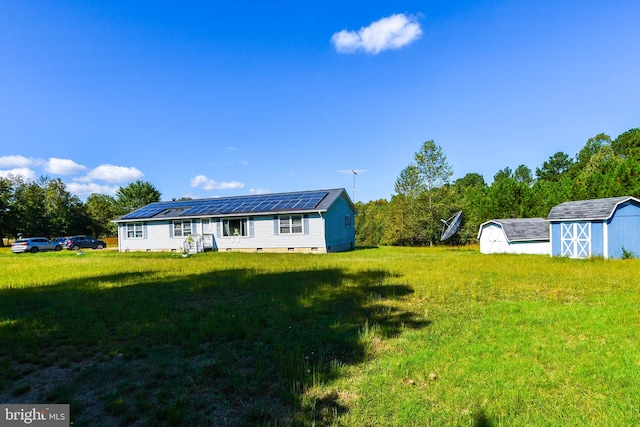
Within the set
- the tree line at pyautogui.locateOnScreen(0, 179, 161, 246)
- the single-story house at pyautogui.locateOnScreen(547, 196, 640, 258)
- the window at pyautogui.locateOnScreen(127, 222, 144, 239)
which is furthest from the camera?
the tree line at pyautogui.locateOnScreen(0, 179, 161, 246)

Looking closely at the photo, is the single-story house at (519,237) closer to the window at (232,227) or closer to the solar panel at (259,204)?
the solar panel at (259,204)

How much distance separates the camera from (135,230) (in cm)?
2753

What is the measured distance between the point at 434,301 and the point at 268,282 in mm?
5098

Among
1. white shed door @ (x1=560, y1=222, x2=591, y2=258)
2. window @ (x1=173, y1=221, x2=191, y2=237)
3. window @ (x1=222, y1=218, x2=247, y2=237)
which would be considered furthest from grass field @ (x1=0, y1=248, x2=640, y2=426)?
window @ (x1=173, y1=221, x2=191, y2=237)

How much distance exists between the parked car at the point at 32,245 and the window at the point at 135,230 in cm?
1125

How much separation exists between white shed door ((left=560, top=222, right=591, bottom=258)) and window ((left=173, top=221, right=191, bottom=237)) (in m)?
25.5

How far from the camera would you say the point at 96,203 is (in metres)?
62.3

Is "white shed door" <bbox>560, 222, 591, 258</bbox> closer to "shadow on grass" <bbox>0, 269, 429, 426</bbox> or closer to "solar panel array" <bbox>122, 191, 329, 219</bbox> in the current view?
"shadow on grass" <bbox>0, 269, 429, 426</bbox>

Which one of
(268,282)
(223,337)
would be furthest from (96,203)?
(223,337)

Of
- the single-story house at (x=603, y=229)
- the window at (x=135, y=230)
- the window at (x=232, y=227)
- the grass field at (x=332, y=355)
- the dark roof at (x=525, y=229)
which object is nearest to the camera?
the grass field at (x=332, y=355)

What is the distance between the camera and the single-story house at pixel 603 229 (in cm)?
1403

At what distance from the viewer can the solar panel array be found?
22797mm

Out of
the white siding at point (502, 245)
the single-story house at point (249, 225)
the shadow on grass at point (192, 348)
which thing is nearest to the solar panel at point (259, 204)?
the single-story house at point (249, 225)

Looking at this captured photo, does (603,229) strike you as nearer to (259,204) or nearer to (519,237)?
(519,237)
